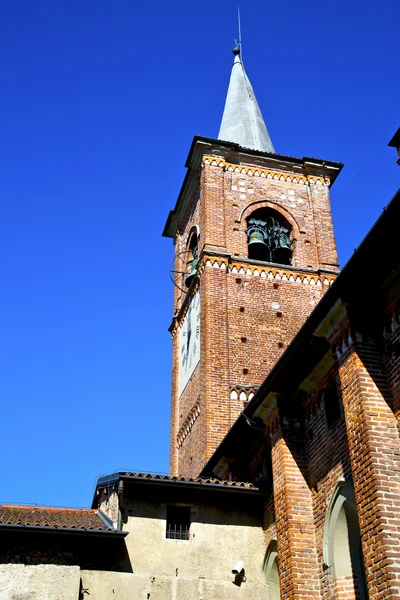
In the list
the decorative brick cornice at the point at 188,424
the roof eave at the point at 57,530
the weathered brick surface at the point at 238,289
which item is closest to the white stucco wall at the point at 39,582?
the roof eave at the point at 57,530

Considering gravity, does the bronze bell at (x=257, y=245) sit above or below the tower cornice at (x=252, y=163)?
below

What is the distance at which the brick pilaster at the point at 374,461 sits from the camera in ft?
26.4

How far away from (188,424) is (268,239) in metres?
6.15

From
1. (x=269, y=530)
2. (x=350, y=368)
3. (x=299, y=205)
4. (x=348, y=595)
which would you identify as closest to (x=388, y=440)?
(x=350, y=368)

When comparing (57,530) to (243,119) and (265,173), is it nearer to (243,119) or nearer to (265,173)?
(265,173)

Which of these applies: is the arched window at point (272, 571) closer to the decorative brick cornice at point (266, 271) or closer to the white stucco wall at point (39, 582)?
the white stucco wall at point (39, 582)

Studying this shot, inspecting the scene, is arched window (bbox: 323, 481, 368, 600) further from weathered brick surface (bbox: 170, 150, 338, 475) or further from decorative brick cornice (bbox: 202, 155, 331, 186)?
decorative brick cornice (bbox: 202, 155, 331, 186)

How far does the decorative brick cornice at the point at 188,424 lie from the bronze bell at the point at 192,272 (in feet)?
13.6

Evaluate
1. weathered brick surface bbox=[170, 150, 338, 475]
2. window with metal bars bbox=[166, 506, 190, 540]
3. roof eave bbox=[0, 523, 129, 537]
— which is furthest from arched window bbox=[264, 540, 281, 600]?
weathered brick surface bbox=[170, 150, 338, 475]

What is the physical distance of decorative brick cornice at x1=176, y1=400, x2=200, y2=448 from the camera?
19359 millimetres

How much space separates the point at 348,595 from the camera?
9.73 m

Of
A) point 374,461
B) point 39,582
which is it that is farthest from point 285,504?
point 39,582

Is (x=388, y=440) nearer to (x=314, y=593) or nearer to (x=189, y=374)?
(x=314, y=593)

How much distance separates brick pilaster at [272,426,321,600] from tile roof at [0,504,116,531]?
2558mm
